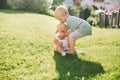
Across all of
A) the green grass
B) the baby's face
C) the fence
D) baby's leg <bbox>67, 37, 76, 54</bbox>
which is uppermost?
the baby's face

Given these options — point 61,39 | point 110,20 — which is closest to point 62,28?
point 61,39

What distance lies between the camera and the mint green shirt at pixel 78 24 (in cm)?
807

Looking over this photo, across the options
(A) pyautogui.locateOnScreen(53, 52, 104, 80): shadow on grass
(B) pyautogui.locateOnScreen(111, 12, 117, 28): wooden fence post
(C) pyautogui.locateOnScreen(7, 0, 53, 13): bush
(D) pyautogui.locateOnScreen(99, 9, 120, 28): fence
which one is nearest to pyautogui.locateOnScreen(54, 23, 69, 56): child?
(A) pyautogui.locateOnScreen(53, 52, 104, 80): shadow on grass

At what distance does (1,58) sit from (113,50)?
3010 millimetres

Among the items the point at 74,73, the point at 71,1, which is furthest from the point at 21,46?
the point at 71,1

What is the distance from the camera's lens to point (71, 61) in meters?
7.58

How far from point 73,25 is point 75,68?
5.00ft

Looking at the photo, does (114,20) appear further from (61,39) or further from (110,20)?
(61,39)

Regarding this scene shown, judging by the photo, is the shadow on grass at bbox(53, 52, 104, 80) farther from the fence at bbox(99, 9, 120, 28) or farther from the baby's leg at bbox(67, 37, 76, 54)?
the fence at bbox(99, 9, 120, 28)

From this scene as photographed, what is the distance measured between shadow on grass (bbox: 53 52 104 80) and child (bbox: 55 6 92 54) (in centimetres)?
46

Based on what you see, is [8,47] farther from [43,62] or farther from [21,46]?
[43,62]

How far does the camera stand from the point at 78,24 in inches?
319

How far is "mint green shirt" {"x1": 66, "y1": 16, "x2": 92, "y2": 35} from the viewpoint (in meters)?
8.07

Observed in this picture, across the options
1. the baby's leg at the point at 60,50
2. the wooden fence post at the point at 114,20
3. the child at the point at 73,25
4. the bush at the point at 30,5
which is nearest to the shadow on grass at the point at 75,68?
the baby's leg at the point at 60,50
